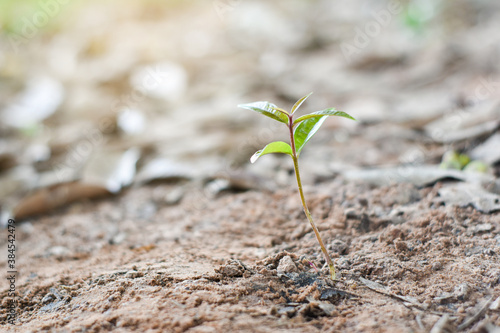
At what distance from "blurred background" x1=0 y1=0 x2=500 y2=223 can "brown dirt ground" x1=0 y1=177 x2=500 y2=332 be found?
0.30 m

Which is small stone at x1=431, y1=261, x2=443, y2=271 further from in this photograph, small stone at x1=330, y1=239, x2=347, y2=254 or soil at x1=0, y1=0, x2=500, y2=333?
small stone at x1=330, y1=239, x2=347, y2=254

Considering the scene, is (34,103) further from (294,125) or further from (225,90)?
(294,125)

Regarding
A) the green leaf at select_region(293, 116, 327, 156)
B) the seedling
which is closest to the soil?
the seedling

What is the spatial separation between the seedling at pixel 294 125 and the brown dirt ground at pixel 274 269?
0.47ft

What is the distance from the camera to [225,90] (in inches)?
121

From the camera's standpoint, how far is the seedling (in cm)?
89

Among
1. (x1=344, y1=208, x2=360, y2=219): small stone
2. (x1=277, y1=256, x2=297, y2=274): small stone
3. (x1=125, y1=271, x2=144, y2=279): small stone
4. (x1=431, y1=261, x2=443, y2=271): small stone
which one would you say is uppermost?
(x1=344, y1=208, x2=360, y2=219): small stone

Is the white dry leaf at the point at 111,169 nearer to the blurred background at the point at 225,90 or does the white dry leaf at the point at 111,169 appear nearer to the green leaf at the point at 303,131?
the blurred background at the point at 225,90

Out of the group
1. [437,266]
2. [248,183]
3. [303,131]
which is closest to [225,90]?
[248,183]

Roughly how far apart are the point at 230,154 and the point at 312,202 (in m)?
0.75

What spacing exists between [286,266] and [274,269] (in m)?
0.04

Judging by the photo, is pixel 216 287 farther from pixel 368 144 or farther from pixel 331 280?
pixel 368 144

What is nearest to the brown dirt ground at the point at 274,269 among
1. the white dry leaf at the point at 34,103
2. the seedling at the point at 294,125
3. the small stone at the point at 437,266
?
the small stone at the point at 437,266

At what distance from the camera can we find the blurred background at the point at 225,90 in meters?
1.87
